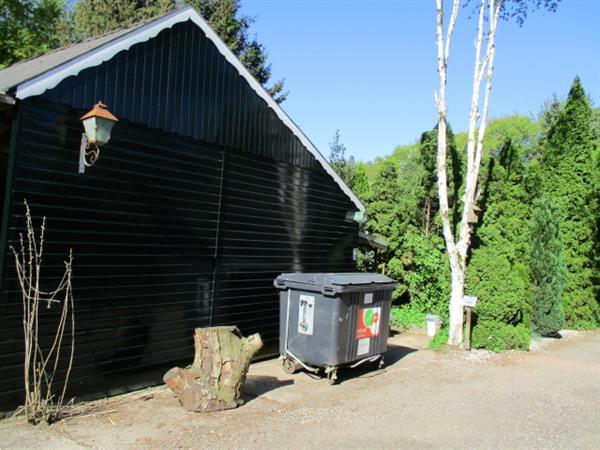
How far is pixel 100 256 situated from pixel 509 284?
792cm

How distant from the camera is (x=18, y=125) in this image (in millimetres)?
5289

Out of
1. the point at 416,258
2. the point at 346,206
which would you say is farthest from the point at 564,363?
the point at 346,206

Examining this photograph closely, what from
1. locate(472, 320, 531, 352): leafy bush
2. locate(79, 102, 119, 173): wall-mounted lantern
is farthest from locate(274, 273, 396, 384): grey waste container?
locate(79, 102, 119, 173): wall-mounted lantern

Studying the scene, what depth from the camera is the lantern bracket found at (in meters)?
5.72

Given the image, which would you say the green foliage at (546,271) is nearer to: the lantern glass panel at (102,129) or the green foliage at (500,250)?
the green foliage at (500,250)

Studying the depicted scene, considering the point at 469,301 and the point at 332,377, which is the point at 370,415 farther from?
the point at 469,301

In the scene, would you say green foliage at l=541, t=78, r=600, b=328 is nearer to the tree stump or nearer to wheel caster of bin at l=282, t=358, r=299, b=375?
wheel caster of bin at l=282, t=358, r=299, b=375

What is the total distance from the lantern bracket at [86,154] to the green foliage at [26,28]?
13212 mm

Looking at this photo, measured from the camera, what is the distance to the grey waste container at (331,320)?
719 centimetres

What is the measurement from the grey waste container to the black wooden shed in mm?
961

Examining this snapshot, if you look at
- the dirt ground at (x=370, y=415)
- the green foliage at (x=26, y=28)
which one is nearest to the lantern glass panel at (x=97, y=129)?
the dirt ground at (x=370, y=415)

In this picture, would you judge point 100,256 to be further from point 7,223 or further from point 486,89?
point 486,89

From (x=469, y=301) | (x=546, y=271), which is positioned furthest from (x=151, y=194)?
(x=546, y=271)

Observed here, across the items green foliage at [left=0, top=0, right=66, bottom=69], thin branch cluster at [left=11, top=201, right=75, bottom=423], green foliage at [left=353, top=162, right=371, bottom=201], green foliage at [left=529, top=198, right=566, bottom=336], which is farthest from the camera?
green foliage at [left=0, top=0, right=66, bottom=69]
